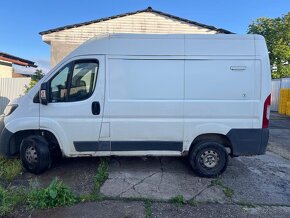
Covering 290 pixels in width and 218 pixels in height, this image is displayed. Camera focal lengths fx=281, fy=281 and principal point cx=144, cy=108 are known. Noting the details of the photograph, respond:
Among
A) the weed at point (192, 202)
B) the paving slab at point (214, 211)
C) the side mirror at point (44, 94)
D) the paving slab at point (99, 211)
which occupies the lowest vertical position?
the paving slab at point (214, 211)

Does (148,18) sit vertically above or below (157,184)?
above

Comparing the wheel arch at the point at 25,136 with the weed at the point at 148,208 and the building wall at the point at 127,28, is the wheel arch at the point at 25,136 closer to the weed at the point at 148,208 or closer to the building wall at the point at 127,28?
the weed at the point at 148,208

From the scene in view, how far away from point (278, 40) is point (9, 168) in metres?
26.6

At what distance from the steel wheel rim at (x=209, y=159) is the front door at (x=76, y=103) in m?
1.98

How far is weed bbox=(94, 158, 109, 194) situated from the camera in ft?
15.4

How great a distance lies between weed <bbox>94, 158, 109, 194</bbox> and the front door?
1.83 feet

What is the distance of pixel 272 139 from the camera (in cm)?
937

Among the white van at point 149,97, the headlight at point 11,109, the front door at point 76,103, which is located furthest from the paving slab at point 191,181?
the headlight at point 11,109

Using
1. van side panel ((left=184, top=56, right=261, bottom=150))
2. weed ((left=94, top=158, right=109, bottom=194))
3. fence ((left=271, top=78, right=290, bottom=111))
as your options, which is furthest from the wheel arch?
fence ((left=271, top=78, right=290, bottom=111))

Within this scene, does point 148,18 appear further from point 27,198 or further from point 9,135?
point 27,198

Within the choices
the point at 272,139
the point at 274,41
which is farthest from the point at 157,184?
→ the point at 274,41

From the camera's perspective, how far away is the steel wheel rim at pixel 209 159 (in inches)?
205

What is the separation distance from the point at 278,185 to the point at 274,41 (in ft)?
80.5

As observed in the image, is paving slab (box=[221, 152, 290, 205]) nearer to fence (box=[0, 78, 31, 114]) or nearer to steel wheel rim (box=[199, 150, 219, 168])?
steel wheel rim (box=[199, 150, 219, 168])
